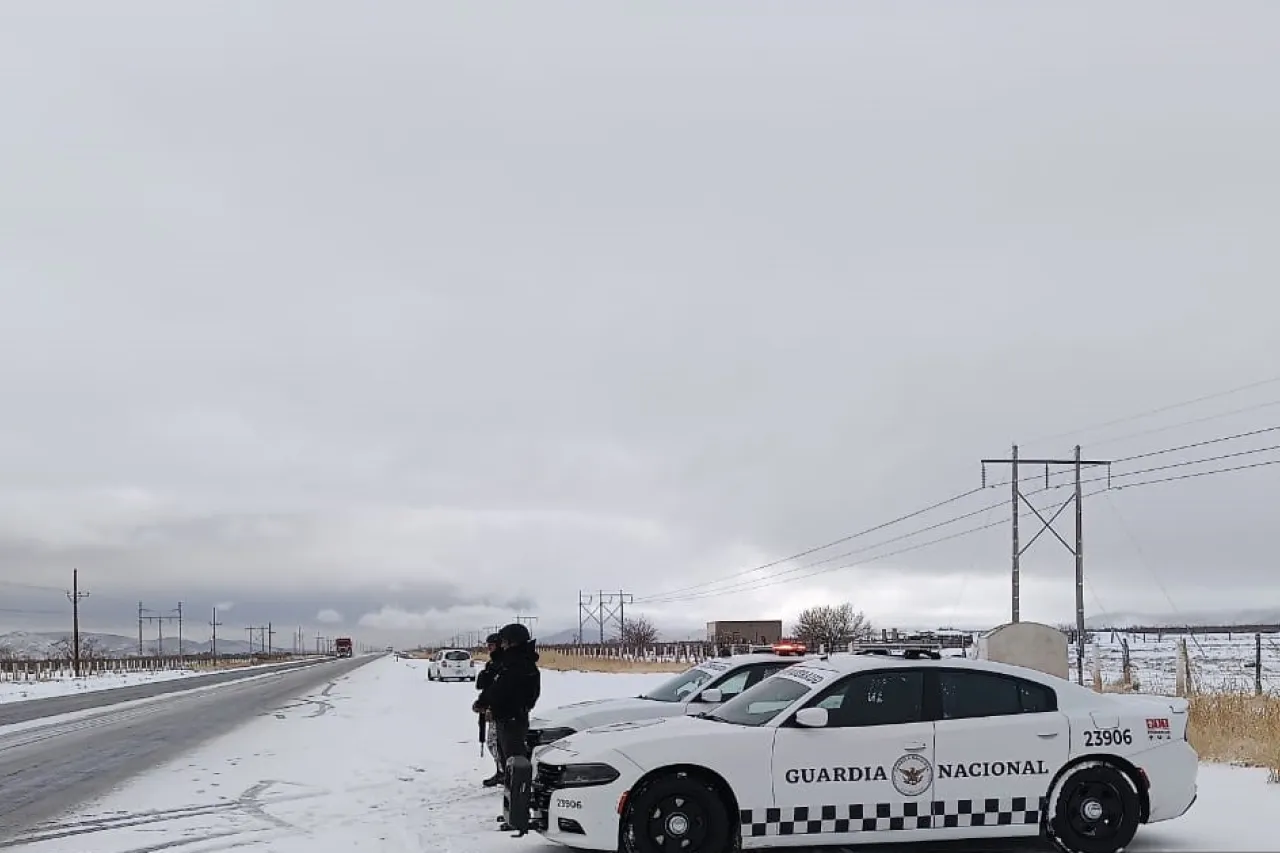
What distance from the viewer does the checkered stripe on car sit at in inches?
350

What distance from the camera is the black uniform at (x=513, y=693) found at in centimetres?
1225

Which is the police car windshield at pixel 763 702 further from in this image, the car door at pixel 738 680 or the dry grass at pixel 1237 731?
the dry grass at pixel 1237 731

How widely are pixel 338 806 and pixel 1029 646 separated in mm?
14120

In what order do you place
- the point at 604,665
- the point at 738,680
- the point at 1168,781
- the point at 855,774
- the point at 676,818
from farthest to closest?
the point at 604,665 < the point at 738,680 < the point at 1168,781 < the point at 855,774 < the point at 676,818

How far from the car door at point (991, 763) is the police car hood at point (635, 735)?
151 cm

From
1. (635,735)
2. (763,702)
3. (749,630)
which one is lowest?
(749,630)

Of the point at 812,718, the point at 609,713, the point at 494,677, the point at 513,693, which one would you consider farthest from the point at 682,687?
→ the point at 812,718

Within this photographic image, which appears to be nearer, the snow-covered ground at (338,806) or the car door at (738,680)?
the snow-covered ground at (338,806)

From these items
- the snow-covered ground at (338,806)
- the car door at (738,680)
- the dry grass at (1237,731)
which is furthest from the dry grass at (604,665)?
the car door at (738,680)

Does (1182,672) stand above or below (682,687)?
below

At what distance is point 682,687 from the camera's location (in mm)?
14102

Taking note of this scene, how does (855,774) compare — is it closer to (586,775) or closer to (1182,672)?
(586,775)

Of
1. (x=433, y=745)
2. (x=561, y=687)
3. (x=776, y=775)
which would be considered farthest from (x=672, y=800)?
(x=561, y=687)

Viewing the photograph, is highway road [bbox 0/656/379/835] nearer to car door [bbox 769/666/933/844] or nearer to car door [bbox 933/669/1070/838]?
car door [bbox 769/666/933/844]
